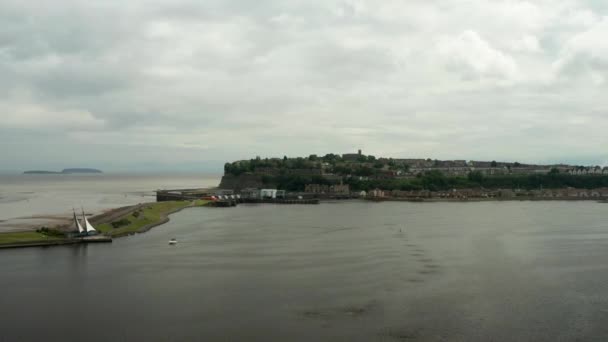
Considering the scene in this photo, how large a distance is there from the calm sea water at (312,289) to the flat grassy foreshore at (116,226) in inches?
61.9

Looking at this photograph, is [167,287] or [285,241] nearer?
[167,287]

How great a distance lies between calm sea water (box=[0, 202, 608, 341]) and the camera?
1568 cm

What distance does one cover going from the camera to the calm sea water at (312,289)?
15.7 meters

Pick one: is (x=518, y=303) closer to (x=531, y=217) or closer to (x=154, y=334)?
(x=154, y=334)

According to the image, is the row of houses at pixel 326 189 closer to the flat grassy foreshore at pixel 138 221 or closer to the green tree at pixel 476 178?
the green tree at pixel 476 178

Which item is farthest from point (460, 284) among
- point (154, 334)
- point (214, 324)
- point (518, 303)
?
point (154, 334)

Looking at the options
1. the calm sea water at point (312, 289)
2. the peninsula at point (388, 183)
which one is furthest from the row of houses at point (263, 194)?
the calm sea water at point (312, 289)

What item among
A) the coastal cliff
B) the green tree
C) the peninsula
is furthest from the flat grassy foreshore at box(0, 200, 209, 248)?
the green tree

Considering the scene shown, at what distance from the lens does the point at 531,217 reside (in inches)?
2004

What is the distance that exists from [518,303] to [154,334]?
11871 millimetres

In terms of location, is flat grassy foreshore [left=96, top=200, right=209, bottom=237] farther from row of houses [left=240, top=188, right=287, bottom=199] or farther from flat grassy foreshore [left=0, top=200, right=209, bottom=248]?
row of houses [left=240, top=188, right=287, bottom=199]

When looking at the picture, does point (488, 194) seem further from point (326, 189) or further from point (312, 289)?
point (312, 289)

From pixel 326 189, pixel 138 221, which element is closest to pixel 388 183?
pixel 326 189

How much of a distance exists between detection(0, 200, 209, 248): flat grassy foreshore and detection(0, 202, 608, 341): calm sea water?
1.57 m
